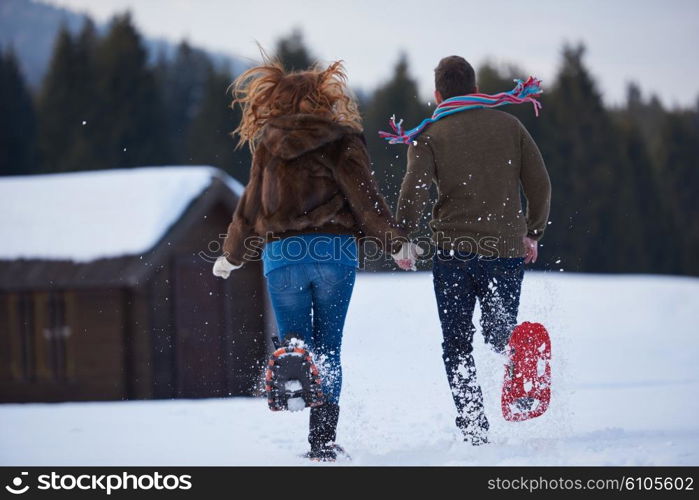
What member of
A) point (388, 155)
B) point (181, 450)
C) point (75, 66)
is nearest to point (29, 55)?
point (75, 66)

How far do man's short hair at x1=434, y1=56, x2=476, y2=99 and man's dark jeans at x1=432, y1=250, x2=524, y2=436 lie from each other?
0.93m

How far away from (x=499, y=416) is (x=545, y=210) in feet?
3.85

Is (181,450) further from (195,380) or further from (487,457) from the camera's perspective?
(195,380)

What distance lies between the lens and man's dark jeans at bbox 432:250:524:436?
446 centimetres

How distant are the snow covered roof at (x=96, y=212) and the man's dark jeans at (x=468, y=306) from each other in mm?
8057

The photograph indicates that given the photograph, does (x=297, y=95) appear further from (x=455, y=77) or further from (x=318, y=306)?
(x=318, y=306)

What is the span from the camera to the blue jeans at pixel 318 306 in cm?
427

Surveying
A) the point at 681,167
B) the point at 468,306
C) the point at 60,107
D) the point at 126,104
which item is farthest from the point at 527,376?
the point at 681,167

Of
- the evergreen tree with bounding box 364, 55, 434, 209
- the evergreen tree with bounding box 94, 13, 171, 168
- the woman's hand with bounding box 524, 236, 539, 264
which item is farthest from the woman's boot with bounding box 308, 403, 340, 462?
the evergreen tree with bounding box 94, 13, 171, 168

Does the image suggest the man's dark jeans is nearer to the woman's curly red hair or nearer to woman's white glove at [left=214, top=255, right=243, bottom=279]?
the woman's curly red hair

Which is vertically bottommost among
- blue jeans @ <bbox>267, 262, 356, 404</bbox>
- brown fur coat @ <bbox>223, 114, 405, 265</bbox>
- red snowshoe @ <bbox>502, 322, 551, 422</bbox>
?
red snowshoe @ <bbox>502, 322, 551, 422</bbox>

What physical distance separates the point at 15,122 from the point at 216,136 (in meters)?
7.96

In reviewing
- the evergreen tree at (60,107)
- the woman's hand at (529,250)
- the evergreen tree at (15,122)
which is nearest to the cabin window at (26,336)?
the woman's hand at (529,250)
